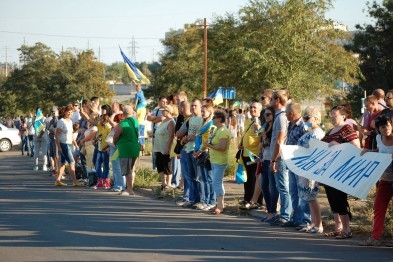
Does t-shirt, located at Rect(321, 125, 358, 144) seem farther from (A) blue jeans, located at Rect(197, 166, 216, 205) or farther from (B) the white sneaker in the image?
(B) the white sneaker

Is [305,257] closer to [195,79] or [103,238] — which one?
[103,238]

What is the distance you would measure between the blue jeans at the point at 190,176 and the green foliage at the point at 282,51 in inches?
1008

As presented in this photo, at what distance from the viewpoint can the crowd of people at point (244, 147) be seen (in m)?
11.8

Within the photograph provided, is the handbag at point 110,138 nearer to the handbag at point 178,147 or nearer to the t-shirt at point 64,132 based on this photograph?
the t-shirt at point 64,132

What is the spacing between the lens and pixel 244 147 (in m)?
14.7

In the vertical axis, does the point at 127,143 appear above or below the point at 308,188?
above

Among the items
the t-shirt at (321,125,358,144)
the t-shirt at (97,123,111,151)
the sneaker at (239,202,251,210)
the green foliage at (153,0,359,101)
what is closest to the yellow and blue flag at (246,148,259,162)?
the sneaker at (239,202,251,210)

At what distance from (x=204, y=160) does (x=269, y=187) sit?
192cm

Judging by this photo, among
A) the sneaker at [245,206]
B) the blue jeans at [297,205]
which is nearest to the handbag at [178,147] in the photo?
the sneaker at [245,206]

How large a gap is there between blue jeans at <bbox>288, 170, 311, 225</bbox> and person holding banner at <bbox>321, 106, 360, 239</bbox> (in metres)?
0.70

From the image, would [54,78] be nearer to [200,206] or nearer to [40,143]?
[40,143]

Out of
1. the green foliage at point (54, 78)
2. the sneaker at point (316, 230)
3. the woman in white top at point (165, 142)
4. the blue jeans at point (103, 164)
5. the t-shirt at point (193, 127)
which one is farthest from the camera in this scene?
the green foliage at point (54, 78)

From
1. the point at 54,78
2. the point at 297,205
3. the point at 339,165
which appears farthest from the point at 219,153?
the point at 54,78

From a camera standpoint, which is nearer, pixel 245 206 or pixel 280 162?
pixel 280 162
